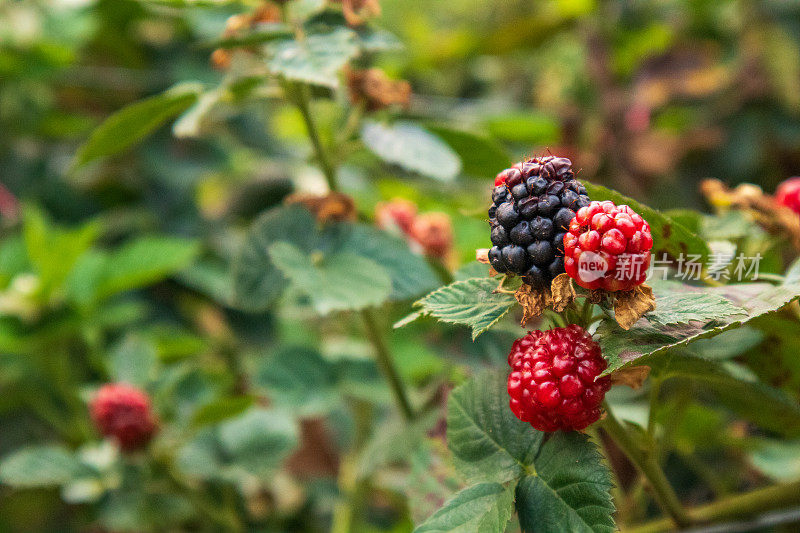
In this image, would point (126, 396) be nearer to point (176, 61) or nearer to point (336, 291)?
point (336, 291)

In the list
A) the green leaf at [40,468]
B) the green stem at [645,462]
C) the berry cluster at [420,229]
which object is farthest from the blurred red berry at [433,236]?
the green leaf at [40,468]

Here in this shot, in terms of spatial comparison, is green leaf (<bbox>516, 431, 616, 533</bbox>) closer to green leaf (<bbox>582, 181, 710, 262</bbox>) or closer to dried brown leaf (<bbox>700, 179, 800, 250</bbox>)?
green leaf (<bbox>582, 181, 710, 262</bbox>)

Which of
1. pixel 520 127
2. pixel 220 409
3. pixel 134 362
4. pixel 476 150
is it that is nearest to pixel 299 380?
pixel 220 409

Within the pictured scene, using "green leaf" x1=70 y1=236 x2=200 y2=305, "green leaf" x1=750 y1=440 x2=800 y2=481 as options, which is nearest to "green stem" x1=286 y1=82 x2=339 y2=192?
"green leaf" x1=70 y1=236 x2=200 y2=305

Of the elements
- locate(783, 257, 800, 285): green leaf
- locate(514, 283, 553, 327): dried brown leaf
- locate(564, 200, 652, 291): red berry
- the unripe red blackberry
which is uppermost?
locate(564, 200, 652, 291): red berry

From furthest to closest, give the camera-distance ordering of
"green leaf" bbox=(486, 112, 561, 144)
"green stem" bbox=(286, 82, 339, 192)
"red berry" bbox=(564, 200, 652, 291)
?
"green leaf" bbox=(486, 112, 561, 144) < "green stem" bbox=(286, 82, 339, 192) < "red berry" bbox=(564, 200, 652, 291)

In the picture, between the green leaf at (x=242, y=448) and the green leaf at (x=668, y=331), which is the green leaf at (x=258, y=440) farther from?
the green leaf at (x=668, y=331)
